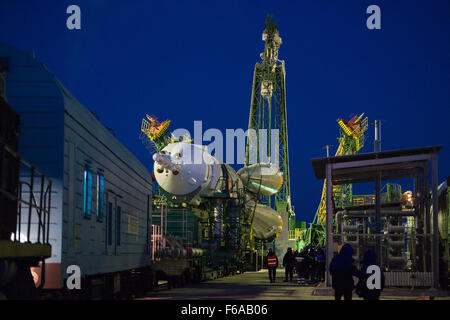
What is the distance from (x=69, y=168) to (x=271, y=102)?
56.8 meters

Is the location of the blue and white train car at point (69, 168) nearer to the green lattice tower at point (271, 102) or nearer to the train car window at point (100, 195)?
the train car window at point (100, 195)

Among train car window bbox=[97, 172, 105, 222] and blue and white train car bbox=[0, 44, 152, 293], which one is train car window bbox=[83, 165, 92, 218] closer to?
blue and white train car bbox=[0, 44, 152, 293]

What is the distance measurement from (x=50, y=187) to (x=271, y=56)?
5596cm

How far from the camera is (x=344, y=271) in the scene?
11.0 metres

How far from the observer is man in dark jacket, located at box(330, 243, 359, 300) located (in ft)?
36.0

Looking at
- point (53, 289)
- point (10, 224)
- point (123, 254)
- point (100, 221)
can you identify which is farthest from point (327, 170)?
point (10, 224)

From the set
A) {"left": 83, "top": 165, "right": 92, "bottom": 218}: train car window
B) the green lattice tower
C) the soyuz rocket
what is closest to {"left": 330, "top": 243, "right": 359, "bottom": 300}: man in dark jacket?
{"left": 83, "top": 165, "right": 92, "bottom": 218}: train car window

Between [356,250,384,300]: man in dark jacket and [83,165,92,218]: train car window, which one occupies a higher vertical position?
[83,165,92,218]: train car window

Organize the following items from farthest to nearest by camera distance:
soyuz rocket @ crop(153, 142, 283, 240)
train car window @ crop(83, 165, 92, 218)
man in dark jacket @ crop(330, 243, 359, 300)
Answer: soyuz rocket @ crop(153, 142, 283, 240) → train car window @ crop(83, 165, 92, 218) → man in dark jacket @ crop(330, 243, 359, 300)

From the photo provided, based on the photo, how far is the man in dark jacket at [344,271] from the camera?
10961mm

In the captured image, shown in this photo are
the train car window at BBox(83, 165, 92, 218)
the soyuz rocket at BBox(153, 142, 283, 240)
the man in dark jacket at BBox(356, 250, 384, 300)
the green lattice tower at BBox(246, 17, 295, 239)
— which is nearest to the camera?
the man in dark jacket at BBox(356, 250, 384, 300)

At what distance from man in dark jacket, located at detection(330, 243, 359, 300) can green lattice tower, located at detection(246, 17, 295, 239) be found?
5178 cm

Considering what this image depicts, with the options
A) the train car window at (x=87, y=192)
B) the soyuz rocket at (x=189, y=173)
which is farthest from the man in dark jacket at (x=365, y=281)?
the soyuz rocket at (x=189, y=173)

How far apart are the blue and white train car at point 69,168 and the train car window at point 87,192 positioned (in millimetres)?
10
